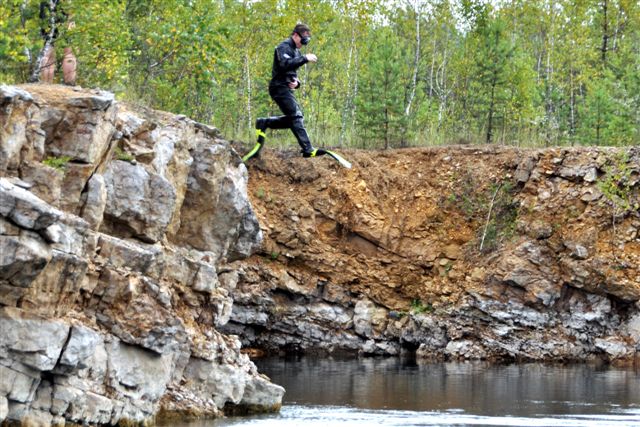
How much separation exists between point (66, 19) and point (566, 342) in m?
18.8

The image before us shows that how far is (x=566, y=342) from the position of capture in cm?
3653

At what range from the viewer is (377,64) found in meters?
40.9

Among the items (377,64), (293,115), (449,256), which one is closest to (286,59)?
(293,115)

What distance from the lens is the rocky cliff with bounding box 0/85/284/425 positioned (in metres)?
17.8

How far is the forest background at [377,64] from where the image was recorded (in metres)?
29.5

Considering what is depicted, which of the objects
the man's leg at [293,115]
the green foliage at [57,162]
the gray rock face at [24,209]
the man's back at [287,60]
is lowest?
the gray rock face at [24,209]

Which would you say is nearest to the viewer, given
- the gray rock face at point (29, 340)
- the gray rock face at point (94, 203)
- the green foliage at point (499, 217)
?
the gray rock face at point (29, 340)

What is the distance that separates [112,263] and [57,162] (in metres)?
1.98

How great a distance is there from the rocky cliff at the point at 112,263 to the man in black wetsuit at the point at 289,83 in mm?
2403

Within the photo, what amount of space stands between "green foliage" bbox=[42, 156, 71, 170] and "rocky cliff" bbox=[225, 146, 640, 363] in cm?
1798

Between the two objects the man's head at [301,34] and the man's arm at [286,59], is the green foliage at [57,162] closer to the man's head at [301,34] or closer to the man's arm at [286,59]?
the man's arm at [286,59]

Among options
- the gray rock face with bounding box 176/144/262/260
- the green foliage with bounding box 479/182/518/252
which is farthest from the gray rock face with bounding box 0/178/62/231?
the green foliage with bounding box 479/182/518/252

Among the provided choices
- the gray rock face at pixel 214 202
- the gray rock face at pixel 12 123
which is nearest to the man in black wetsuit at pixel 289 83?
the gray rock face at pixel 214 202

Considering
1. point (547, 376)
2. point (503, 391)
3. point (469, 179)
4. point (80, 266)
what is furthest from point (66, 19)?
point (469, 179)
